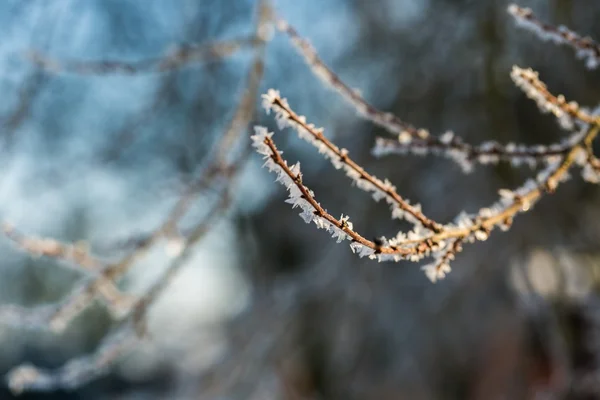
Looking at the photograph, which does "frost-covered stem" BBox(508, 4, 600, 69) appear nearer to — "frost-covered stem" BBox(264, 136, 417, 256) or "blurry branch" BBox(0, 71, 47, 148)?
"frost-covered stem" BBox(264, 136, 417, 256)

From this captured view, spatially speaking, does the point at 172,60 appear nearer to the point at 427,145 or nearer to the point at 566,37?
the point at 427,145

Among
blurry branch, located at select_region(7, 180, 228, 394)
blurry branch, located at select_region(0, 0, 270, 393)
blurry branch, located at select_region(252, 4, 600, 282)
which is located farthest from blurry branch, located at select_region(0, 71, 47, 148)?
blurry branch, located at select_region(252, 4, 600, 282)

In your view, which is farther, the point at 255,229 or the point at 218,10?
the point at 255,229

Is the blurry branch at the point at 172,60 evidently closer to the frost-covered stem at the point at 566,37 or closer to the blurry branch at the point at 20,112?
the blurry branch at the point at 20,112

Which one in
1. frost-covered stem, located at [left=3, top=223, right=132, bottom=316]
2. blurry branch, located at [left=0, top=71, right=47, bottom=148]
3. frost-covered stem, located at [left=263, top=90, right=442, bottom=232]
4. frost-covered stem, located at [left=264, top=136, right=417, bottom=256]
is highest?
blurry branch, located at [left=0, top=71, right=47, bottom=148]

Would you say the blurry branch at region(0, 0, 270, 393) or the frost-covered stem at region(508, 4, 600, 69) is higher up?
the blurry branch at region(0, 0, 270, 393)

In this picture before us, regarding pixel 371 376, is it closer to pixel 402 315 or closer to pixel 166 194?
pixel 402 315

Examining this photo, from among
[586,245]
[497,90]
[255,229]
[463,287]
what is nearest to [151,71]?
[497,90]
